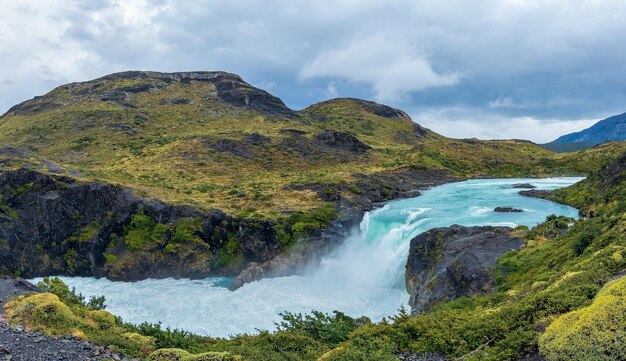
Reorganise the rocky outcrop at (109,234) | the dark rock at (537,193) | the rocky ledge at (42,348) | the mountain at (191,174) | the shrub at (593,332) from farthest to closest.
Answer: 1. the dark rock at (537,193)
2. the mountain at (191,174)
3. the rocky outcrop at (109,234)
4. the rocky ledge at (42,348)
5. the shrub at (593,332)

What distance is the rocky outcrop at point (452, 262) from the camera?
25422mm

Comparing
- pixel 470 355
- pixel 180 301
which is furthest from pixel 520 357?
pixel 180 301

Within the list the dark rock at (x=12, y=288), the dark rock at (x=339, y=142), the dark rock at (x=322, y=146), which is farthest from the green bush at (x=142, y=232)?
the dark rock at (x=339, y=142)

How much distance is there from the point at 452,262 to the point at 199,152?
6512 centimetres

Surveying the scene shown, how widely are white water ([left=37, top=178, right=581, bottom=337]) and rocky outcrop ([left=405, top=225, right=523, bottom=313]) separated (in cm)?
280

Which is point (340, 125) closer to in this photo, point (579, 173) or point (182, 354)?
point (579, 173)

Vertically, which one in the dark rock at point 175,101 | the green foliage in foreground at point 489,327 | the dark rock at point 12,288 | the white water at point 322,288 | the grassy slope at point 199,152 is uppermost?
the dark rock at point 175,101

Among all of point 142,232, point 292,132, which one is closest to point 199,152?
point 292,132

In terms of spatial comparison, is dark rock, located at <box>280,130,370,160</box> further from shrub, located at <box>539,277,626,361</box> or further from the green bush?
shrub, located at <box>539,277,626,361</box>

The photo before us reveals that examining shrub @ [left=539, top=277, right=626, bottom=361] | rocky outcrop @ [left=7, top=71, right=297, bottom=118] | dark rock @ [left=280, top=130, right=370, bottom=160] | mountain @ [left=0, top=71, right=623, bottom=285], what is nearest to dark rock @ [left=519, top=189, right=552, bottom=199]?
mountain @ [left=0, top=71, right=623, bottom=285]

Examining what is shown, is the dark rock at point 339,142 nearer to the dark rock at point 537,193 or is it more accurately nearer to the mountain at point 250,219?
the mountain at point 250,219

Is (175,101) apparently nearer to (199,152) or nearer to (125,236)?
(199,152)

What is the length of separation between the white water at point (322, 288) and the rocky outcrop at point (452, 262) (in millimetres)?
2803

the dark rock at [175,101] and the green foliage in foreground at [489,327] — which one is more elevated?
the dark rock at [175,101]
